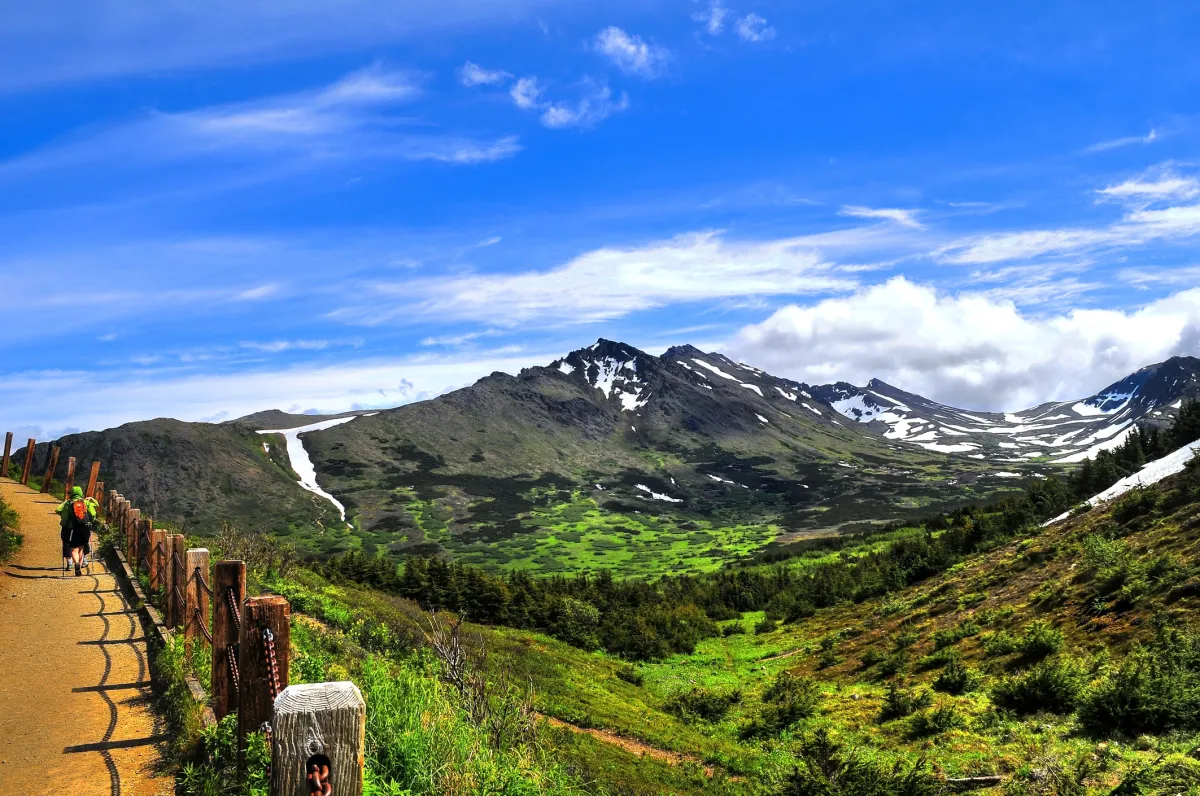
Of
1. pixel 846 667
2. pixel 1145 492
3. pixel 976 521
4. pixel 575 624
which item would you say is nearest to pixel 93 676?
pixel 846 667

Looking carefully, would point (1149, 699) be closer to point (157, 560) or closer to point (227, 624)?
point (227, 624)

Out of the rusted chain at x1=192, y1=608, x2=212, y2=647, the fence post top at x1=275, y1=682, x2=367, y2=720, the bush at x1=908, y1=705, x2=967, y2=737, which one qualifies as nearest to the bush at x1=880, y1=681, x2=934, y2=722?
the bush at x1=908, y1=705, x2=967, y2=737

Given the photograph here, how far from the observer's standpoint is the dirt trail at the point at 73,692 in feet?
26.5

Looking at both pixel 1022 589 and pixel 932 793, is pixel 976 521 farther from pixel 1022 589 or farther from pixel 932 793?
pixel 932 793

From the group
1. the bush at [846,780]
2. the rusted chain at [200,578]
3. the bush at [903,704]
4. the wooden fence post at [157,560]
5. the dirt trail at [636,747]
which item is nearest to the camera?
the rusted chain at [200,578]

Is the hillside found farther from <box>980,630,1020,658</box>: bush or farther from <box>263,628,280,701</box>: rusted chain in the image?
<box>263,628,280,701</box>: rusted chain

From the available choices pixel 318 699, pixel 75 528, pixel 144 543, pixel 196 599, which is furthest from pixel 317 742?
pixel 75 528

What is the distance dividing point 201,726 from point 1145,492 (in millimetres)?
39160

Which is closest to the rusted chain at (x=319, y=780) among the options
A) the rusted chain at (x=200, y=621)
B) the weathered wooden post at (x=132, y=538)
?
the rusted chain at (x=200, y=621)

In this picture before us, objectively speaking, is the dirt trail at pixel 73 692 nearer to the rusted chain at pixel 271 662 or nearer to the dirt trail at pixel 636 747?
the rusted chain at pixel 271 662

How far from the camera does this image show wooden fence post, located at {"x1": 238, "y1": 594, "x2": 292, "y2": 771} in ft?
20.7

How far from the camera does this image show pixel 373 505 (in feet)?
581

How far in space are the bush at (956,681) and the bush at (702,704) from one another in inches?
316

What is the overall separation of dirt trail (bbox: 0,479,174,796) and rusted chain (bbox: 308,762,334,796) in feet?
19.4
